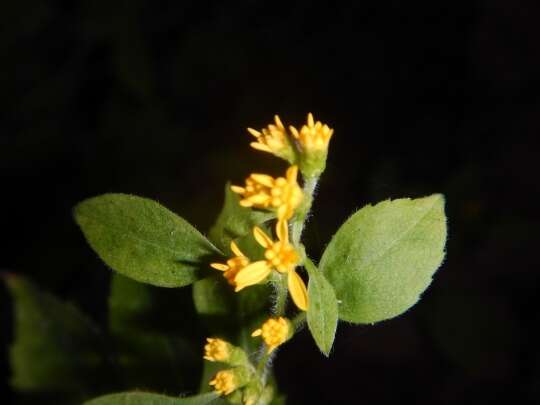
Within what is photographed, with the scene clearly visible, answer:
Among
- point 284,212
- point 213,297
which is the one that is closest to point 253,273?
point 284,212

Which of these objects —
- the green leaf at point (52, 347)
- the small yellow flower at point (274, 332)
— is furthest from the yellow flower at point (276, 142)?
the green leaf at point (52, 347)

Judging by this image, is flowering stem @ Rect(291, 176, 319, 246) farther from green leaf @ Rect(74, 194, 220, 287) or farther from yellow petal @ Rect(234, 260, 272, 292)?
green leaf @ Rect(74, 194, 220, 287)

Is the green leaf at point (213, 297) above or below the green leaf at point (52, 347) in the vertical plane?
above

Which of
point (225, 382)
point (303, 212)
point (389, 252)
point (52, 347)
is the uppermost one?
point (303, 212)

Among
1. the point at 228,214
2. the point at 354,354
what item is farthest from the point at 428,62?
the point at 228,214

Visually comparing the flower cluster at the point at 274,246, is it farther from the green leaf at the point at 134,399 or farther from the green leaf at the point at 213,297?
the green leaf at the point at 213,297

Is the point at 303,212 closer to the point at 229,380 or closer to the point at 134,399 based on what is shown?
the point at 229,380
